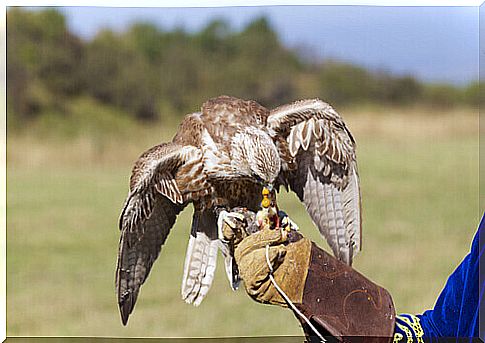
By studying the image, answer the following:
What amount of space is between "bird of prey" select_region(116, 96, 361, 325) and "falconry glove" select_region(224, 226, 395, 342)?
0.47 ft

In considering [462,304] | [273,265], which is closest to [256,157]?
[273,265]

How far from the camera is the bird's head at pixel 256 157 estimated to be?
4.09 ft

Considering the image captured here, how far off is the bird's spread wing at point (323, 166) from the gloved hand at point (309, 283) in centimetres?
25

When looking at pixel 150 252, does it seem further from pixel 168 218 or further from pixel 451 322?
pixel 451 322

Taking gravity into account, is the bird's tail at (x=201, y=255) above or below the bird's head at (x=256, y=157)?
below

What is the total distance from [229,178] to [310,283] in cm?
27

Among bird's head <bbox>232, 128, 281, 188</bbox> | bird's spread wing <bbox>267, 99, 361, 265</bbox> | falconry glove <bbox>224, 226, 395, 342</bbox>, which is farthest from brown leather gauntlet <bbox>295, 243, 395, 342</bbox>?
bird's spread wing <bbox>267, 99, 361, 265</bbox>

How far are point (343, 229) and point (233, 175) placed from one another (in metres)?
0.35

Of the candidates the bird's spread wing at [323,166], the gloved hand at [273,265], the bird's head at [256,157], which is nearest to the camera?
the gloved hand at [273,265]

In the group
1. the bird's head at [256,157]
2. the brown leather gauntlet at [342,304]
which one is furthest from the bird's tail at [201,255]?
the brown leather gauntlet at [342,304]

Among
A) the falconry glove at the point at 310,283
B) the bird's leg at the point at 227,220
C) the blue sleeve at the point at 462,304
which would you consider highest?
the bird's leg at the point at 227,220

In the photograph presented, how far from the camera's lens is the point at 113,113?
2457 mm

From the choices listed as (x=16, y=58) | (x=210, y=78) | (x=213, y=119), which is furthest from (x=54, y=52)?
(x=213, y=119)

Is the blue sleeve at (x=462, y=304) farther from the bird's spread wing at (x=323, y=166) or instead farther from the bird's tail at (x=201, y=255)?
the bird's tail at (x=201, y=255)
